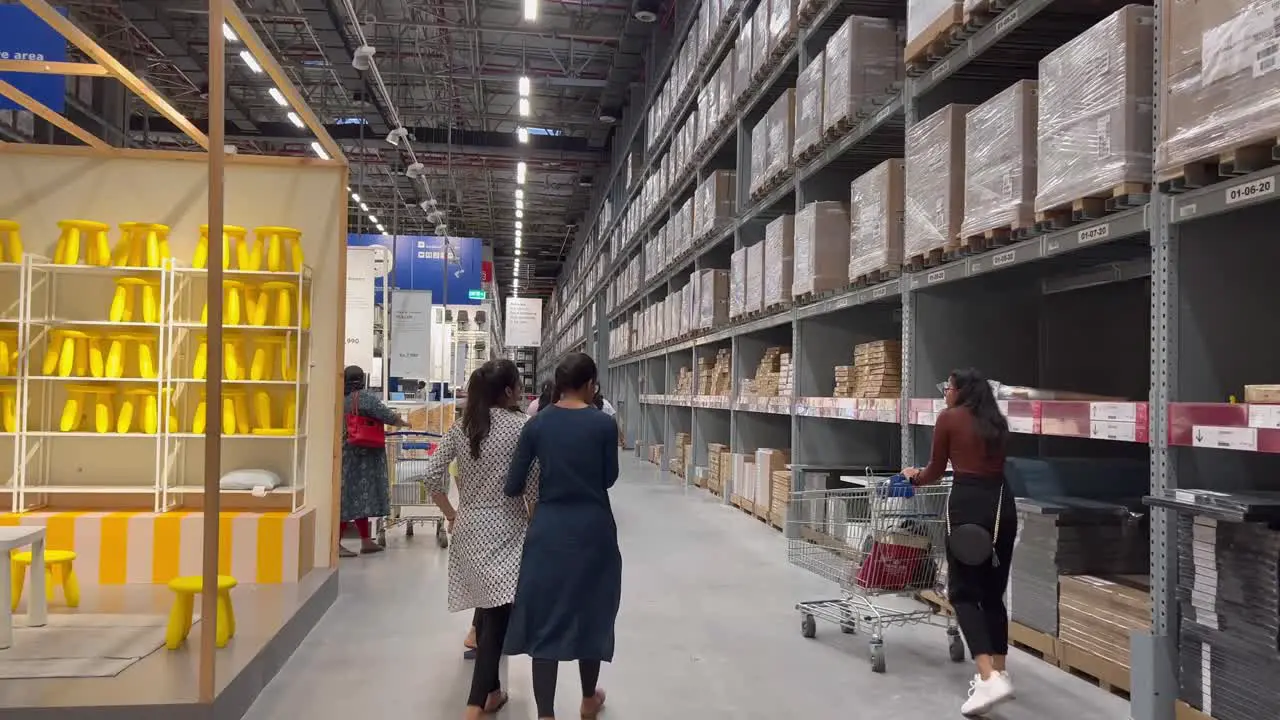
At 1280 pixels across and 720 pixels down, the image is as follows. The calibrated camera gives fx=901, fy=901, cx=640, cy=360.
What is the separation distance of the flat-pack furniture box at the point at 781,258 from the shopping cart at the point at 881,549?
388 cm

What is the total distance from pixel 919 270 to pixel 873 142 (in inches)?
81.7

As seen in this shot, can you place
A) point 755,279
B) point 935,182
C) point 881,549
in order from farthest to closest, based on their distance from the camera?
point 755,279 < point 935,182 < point 881,549

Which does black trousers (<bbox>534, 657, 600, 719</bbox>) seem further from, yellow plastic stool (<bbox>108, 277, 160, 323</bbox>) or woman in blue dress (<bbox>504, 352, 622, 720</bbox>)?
yellow plastic stool (<bbox>108, 277, 160, 323</bbox>)

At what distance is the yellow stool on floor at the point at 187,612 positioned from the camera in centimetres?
440

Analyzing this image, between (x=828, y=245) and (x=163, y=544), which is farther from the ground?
(x=828, y=245)

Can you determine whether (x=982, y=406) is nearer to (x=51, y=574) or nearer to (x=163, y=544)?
(x=163, y=544)

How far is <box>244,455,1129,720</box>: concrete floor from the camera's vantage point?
167 inches

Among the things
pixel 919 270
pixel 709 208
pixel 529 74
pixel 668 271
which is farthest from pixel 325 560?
pixel 529 74

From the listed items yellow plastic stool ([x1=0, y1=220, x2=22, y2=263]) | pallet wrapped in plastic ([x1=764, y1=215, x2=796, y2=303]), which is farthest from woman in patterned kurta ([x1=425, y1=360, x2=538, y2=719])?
pallet wrapped in plastic ([x1=764, y1=215, x2=796, y2=303])

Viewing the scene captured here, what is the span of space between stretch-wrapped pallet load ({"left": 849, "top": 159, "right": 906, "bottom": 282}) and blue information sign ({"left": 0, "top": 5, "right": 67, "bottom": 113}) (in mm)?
6883

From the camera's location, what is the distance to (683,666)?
16.2ft

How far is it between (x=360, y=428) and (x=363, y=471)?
1.43 feet

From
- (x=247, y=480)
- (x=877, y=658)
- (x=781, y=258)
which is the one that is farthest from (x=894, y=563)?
(x=781, y=258)

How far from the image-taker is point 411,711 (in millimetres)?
4141
